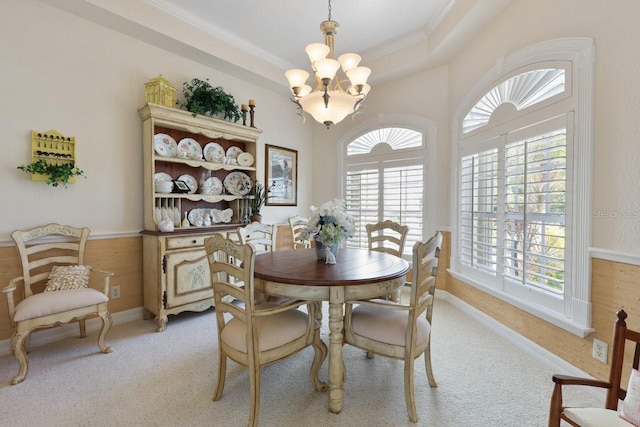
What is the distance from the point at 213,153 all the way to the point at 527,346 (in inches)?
150

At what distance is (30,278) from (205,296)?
144 cm

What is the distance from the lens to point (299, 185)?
5.04 m

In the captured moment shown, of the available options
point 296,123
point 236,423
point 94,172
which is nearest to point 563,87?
point 236,423

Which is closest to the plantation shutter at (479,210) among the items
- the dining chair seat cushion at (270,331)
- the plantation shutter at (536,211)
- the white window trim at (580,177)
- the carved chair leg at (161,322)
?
the plantation shutter at (536,211)

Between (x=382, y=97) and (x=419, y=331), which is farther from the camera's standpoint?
(x=382, y=97)

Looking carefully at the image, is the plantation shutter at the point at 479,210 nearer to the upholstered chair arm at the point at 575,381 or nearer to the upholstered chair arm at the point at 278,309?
the upholstered chair arm at the point at 575,381

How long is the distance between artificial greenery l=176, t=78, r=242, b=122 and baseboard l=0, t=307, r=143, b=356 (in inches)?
89.0

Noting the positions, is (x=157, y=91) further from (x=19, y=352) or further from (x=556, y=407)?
(x=556, y=407)

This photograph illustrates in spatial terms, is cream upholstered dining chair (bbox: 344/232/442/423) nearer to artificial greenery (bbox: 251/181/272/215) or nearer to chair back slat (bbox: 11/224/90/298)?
artificial greenery (bbox: 251/181/272/215)

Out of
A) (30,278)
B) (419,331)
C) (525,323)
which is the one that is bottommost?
(525,323)

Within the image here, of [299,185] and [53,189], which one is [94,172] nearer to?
[53,189]

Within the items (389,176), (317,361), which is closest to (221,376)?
(317,361)

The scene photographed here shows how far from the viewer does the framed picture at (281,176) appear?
14.8 feet

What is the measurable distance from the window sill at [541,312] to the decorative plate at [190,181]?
3367 millimetres
